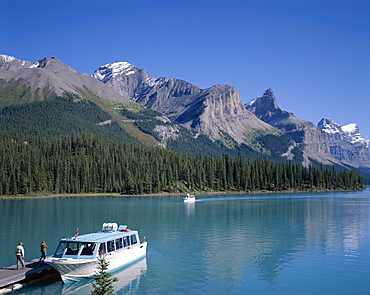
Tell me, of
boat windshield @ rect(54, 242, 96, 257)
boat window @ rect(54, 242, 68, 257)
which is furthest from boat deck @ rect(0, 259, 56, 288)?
boat windshield @ rect(54, 242, 96, 257)

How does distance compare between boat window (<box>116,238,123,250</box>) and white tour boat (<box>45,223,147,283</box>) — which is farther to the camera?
boat window (<box>116,238,123,250</box>)

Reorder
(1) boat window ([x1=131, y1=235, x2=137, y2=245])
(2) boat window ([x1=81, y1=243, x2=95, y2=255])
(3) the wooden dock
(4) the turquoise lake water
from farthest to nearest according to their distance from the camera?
(1) boat window ([x1=131, y1=235, x2=137, y2=245]), (2) boat window ([x1=81, y1=243, x2=95, y2=255]), (4) the turquoise lake water, (3) the wooden dock

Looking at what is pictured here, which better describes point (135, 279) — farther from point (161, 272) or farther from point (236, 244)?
point (236, 244)

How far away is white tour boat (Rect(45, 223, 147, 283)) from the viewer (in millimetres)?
40456

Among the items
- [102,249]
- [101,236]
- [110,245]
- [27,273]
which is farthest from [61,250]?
[110,245]

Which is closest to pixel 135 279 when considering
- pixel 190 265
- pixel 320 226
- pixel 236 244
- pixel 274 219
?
pixel 190 265

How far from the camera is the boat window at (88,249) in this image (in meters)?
42.4

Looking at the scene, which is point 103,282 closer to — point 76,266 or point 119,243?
point 76,266

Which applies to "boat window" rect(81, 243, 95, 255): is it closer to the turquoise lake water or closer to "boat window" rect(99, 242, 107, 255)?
"boat window" rect(99, 242, 107, 255)

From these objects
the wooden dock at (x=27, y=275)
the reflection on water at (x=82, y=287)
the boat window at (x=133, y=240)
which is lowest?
the reflection on water at (x=82, y=287)

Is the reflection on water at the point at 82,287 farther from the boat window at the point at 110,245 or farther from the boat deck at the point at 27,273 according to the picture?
the boat window at the point at 110,245

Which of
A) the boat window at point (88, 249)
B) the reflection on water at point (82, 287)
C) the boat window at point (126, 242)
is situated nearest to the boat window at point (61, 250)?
the boat window at point (88, 249)

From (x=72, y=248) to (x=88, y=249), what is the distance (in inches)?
71.5

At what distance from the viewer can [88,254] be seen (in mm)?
42375
